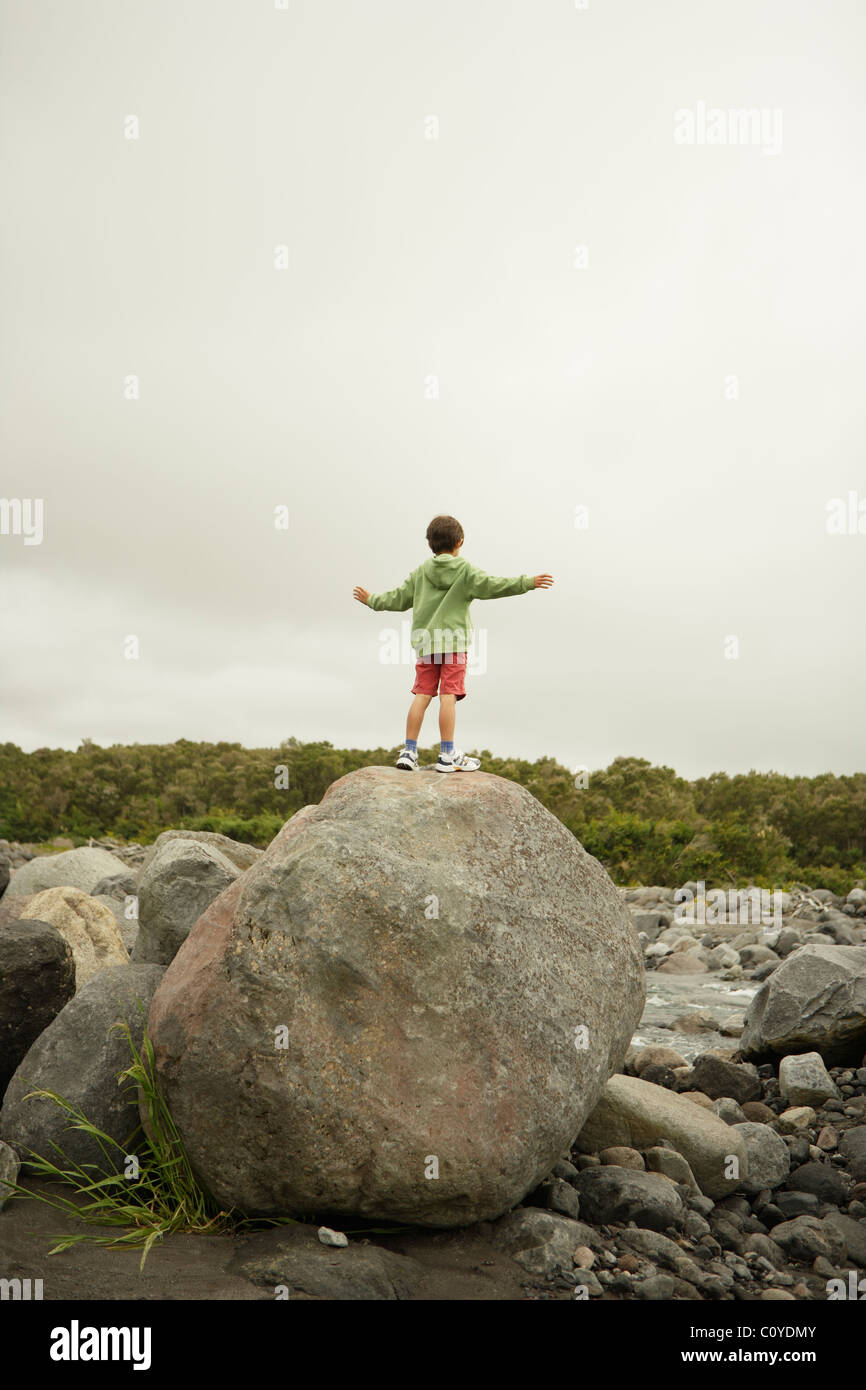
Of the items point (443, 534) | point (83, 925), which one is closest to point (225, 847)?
point (83, 925)

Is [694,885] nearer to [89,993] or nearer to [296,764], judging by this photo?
[296,764]

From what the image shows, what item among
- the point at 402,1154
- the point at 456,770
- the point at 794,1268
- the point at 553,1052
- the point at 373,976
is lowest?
the point at 794,1268

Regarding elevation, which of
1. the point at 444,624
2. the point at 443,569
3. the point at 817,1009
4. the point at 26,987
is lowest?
the point at 817,1009

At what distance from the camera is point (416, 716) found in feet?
24.5

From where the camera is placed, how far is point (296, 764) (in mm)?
26156

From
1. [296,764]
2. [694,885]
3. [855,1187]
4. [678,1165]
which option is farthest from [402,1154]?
[296,764]

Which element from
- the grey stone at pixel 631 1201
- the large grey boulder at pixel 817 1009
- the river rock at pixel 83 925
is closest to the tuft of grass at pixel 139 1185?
the grey stone at pixel 631 1201

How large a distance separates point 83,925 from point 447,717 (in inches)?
159

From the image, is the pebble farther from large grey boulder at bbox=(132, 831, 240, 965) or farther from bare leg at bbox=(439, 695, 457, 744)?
bare leg at bbox=(439, 695, 457, 744)

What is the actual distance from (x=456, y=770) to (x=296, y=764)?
19575 millimetres

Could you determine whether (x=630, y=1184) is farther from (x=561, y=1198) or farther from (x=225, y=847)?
(x=225, y=847)

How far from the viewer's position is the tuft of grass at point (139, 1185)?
210 inches

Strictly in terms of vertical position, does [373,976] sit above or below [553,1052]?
above

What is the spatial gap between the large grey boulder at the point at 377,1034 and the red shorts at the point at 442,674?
1.82 meters
